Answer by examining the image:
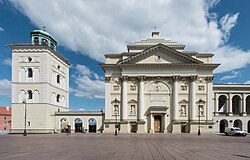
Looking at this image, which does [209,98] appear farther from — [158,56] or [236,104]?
[236,104]

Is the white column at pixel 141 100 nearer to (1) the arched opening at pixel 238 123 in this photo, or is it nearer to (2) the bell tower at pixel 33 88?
(2) the bell tower at pixel 33 88

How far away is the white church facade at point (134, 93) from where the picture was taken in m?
53.9

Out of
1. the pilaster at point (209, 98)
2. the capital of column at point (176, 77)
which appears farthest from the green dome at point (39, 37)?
the pilaster at point (209, 98)

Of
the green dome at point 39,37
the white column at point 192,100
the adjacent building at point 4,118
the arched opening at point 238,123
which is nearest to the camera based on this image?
the white column at point 192,100

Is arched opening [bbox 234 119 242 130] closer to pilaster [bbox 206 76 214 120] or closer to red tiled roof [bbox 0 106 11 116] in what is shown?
pilaster [bbox 206 76 214 120]

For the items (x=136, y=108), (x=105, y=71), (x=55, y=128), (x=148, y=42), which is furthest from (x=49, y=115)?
(x=148, y=42)

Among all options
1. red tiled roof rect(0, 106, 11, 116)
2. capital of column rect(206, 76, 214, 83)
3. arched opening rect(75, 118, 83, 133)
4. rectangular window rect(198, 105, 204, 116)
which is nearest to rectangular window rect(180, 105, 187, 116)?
rectangular window rect(198, 105, 204, 116)

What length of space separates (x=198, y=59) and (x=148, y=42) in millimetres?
12845

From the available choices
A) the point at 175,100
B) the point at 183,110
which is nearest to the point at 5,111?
the point at 175,100

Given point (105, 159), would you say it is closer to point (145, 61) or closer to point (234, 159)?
point (234, 159)

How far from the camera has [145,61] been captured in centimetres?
5566

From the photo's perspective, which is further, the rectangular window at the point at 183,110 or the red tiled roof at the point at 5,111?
the red tiled roof at the point at 5,111

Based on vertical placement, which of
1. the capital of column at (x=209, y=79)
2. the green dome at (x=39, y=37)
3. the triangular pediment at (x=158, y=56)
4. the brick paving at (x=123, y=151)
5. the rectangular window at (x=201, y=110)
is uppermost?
the green dome at (x=39, y=37)

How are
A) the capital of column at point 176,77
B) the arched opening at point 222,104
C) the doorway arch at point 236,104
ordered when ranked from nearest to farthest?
the capital of column at point 176,77
the arched opening at point 222,104
the doorway arch at point 236,104
